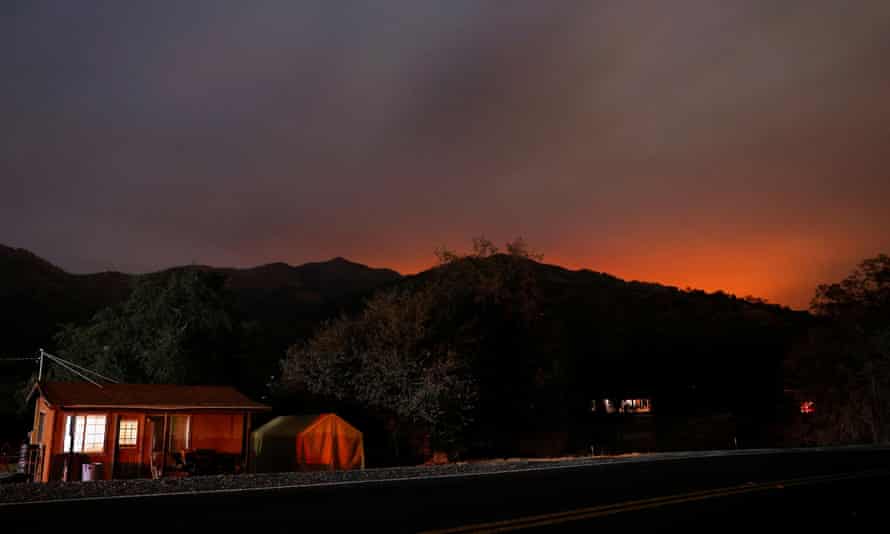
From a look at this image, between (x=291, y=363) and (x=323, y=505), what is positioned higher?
(x=291, y=363)

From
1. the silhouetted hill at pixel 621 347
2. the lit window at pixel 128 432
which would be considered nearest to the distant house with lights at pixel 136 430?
the lit window at pixel 128 432

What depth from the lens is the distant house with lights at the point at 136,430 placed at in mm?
22641

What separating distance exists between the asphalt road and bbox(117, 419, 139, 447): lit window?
518 inches

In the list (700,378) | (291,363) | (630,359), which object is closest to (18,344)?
(291,363)

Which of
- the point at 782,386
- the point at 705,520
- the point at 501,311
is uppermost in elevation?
the point at 501,311

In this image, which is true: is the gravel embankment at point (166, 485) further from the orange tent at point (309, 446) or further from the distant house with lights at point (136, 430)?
the orange tent at point (309, 446)

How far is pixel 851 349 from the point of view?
45250mm

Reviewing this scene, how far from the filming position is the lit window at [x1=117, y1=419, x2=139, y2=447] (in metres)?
24.6

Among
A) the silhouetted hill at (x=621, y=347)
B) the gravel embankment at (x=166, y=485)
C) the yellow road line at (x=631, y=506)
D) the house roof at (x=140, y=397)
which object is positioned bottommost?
the yellow road line at (x=631, y=506)

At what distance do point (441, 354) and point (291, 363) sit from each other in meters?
7.20

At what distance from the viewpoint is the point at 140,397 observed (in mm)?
24500

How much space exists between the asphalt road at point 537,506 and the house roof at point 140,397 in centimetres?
1199

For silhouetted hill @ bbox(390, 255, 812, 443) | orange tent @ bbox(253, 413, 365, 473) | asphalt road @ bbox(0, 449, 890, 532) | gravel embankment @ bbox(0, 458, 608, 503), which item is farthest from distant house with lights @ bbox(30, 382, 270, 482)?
silhouetted hill @ bbox(390, 255, 812, 443)

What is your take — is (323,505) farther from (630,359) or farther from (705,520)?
(630,359)
